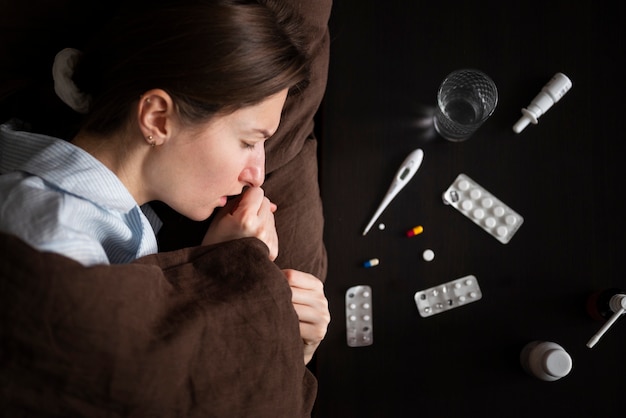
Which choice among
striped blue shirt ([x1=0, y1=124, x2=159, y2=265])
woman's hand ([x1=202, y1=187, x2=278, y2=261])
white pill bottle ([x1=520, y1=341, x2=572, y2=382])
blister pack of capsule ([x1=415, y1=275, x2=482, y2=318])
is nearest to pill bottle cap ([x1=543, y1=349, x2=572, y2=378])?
white pill bottle ([x1=520, y1=341, x2=572, y2=382])

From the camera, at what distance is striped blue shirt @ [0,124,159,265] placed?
761mm

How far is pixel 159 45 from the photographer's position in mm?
809

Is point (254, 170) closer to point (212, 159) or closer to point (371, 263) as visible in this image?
point (212, 159)

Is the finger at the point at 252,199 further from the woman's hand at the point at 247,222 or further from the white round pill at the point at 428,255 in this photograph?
the white round pill at the point at 428,255

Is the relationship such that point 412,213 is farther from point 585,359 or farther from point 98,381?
point 98,381

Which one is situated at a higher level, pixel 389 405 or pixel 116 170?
pixel 116 170

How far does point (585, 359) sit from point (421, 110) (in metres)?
0.55

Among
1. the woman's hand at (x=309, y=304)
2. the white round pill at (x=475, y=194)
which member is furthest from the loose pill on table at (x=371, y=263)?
the white round pill at (x=475, y=194)

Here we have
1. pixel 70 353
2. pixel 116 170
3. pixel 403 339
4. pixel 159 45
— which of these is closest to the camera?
pixel 70 353

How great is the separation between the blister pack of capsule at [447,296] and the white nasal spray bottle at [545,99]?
32 cm

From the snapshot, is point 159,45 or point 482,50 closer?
point 159,45

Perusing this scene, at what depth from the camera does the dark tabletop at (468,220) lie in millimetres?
1008

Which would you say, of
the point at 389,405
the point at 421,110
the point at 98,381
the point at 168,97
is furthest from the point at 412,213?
the point at 98,381

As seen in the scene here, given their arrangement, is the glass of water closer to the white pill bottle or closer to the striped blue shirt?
the white pill bottle
